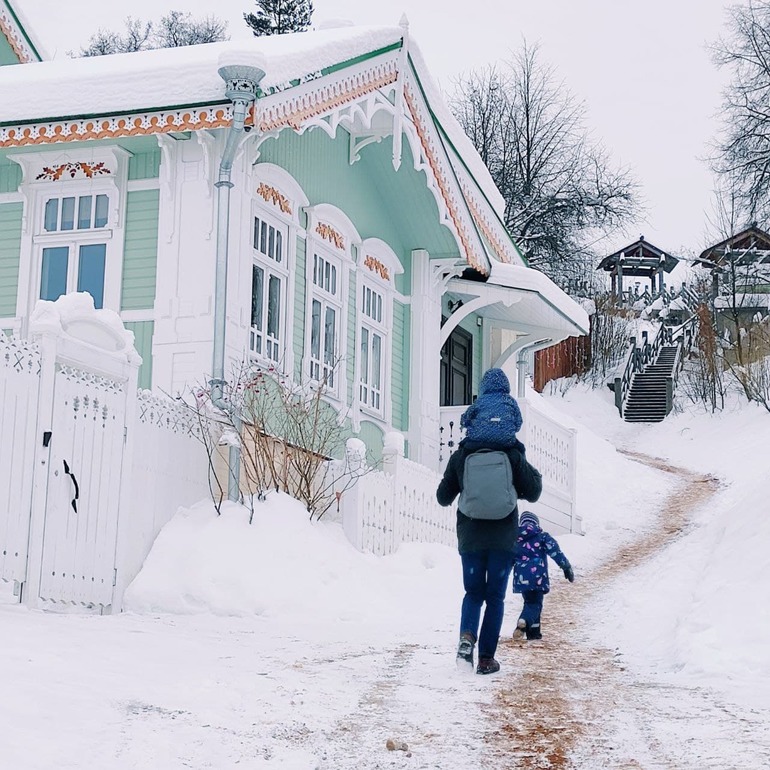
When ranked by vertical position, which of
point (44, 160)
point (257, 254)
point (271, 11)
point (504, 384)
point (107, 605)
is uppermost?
point (271, 11)

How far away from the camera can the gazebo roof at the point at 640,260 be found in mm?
50688

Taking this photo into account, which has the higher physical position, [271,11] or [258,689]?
[271,11]

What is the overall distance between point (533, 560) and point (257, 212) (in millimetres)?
5267

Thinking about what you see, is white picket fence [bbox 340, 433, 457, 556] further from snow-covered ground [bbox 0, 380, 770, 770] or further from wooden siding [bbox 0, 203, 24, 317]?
Answer: wooden siding [bbox 0, 203, 24, 317]

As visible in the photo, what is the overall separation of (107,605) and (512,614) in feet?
10.7

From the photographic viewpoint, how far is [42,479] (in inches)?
306

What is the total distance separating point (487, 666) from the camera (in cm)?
665

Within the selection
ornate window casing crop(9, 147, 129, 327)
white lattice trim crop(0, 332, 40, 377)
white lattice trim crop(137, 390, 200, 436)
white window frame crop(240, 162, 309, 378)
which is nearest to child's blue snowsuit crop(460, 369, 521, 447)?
white lattice trim crop(0, 332, 40, 377)

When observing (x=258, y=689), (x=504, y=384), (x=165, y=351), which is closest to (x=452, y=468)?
(x=504, y=384)

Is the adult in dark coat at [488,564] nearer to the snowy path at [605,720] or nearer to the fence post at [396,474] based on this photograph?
the snowy path at [605,720]

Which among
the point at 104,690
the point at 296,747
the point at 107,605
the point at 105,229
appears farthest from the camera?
the point at 105,229

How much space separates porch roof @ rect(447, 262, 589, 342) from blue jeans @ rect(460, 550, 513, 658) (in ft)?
31.6

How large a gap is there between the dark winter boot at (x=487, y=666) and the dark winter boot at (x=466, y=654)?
0.05m

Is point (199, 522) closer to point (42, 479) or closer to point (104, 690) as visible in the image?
point (42, 479)
